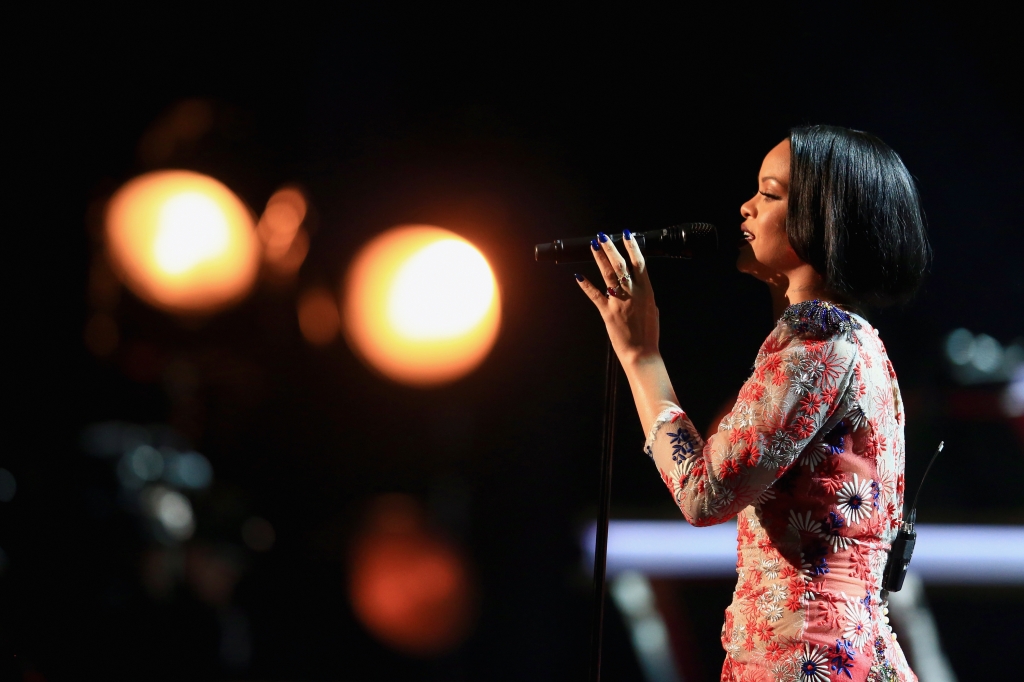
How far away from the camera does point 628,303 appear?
981 millimetres

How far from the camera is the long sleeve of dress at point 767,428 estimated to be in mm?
792

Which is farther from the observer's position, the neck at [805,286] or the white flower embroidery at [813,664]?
the neck at [805,286]

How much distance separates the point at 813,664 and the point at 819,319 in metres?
0.37

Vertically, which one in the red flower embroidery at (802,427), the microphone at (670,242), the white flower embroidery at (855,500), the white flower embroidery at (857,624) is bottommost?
the white flower embroidery at (857,624)

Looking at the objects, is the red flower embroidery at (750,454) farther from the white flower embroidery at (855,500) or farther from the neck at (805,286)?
the neck at (805,286)

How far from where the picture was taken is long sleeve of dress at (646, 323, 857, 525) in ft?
2.60

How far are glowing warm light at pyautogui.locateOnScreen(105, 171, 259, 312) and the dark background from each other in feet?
0.25

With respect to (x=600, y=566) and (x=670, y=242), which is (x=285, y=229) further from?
(x=600, y=566)

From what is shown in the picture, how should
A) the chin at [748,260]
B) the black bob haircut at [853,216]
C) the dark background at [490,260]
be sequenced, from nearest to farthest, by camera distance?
1. the black bob haircut at [853,216]
2. the chin at [748,260]
3. the dark background at [490,260]

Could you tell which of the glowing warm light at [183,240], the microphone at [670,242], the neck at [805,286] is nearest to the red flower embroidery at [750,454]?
the neck at [805,286]

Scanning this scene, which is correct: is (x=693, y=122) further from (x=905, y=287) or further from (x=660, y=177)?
(x=905, y=287)

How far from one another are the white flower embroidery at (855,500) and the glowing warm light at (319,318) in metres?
1.93

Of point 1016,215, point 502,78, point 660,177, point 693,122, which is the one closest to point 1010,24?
point 1016,215

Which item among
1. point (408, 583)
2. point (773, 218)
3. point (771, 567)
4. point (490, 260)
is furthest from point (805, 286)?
point (408, 583)
